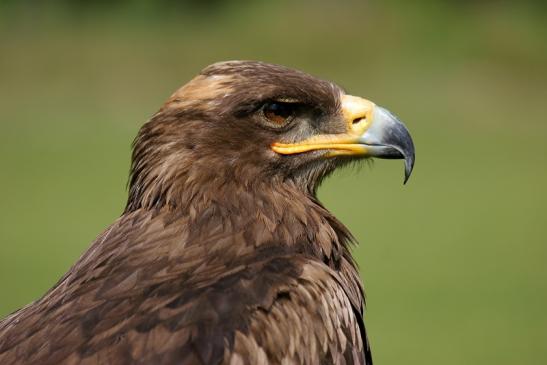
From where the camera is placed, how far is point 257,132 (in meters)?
4.15

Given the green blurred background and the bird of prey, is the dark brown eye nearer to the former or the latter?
the bird of prey

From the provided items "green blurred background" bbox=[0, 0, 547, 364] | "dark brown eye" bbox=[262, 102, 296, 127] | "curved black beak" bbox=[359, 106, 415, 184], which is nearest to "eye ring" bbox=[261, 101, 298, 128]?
"dark brown eye" bbox=[262, 102, 296, 127]

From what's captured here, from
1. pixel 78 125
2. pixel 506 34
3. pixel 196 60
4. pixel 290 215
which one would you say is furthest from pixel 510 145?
pixel 290 215

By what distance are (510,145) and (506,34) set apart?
8.71 ft

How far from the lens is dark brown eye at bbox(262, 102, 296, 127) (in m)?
4.15

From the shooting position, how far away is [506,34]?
19.7 metres

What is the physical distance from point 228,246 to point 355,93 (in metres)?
14.1

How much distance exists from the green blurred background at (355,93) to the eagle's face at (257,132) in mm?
7687

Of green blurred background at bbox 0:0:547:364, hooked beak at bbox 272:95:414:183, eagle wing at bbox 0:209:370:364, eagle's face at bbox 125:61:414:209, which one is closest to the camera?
eagle wing at bbox 0:209:370:364

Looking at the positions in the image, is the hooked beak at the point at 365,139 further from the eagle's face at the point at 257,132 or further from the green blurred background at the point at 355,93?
the green blurred background at the point at 355,93

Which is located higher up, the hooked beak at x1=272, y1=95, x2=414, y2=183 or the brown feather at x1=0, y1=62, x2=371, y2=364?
the hooked beak at x1=272, y1=95, x2=414, y2=183

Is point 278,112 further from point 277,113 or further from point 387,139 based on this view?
point 387,139

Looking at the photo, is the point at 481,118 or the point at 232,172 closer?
the point at 232,172

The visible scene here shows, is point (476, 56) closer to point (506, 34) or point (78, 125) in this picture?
point (506, 34)
